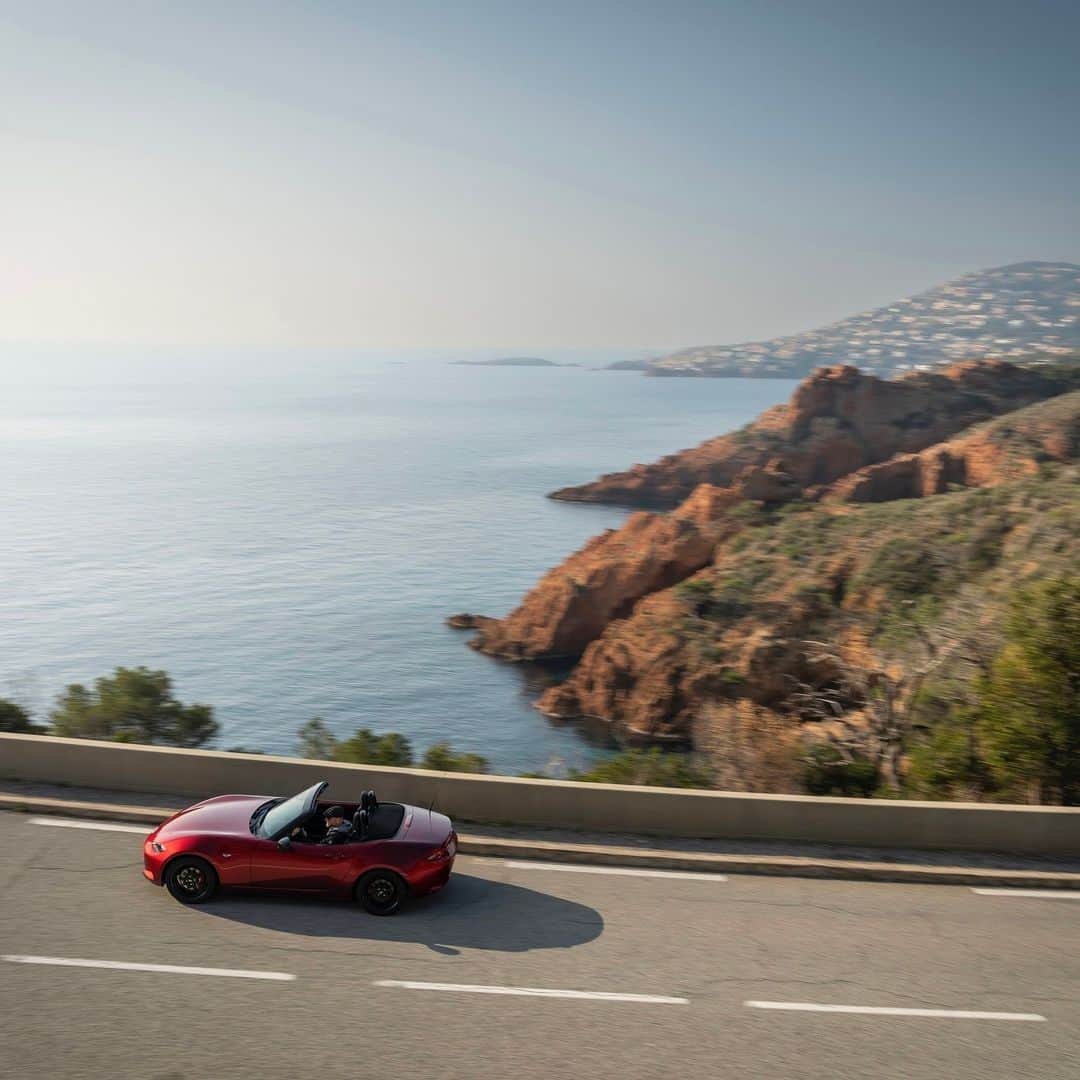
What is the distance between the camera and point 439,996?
322 inches

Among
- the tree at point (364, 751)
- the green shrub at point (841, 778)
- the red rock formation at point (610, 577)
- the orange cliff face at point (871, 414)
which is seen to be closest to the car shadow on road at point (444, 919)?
the tree at point (364, 751)

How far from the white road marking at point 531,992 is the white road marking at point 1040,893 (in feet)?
14.0

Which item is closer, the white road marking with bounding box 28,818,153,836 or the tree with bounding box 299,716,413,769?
the white road marking with bounding box 28,818,153,836

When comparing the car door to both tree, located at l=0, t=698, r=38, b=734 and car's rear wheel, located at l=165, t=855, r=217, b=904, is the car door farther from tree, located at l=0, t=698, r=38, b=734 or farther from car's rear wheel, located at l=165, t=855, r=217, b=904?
tree, located at l=0, t=698, r=38, b=734

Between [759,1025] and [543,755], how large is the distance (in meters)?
43.4

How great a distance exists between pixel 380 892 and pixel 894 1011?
450 cm

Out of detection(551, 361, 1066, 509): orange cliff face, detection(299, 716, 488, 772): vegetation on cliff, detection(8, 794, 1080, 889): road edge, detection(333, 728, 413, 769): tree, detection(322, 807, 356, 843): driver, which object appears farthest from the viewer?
detection(551, 361, 1066, 509): orange cliff face

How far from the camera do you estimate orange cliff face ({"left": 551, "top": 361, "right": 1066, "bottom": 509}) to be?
82081 millimetres

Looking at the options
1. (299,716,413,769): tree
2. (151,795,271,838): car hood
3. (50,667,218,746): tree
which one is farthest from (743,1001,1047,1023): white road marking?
(50,667,218,746): tree

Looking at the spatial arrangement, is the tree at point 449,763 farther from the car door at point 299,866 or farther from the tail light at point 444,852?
the car door at point 299,866

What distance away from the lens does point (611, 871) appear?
10883mm

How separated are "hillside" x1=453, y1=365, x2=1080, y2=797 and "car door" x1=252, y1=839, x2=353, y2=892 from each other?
1741cm

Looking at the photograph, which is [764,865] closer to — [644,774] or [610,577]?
[644,774]

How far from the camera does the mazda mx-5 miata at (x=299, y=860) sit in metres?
9.44
